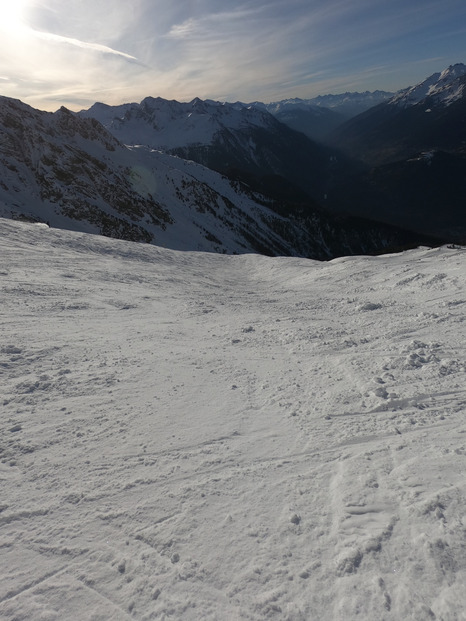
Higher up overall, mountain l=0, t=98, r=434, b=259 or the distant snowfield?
mountain l=0, t=98, r=434, b=259

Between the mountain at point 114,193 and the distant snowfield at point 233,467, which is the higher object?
the mountain at point 114,193

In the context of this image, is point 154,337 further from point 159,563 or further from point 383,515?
point 383,515

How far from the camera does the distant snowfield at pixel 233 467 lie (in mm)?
3258

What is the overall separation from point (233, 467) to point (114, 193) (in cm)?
6769

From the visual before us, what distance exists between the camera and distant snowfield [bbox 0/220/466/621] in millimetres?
3258

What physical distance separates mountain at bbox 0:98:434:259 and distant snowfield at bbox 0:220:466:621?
45412 mm

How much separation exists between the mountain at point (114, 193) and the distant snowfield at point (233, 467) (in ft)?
149

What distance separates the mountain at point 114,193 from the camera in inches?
2130

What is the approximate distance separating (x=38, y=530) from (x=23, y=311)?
7659 mm

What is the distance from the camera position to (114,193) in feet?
210

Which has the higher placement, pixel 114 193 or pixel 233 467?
pixel 114 193

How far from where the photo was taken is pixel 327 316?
36.8 ft

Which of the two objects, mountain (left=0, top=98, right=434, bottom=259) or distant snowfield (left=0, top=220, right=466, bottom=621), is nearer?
distant snowfield (left=0, top=220, right=466, bottom=621)

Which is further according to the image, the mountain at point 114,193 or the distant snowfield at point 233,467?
the mountain at point 114,193
